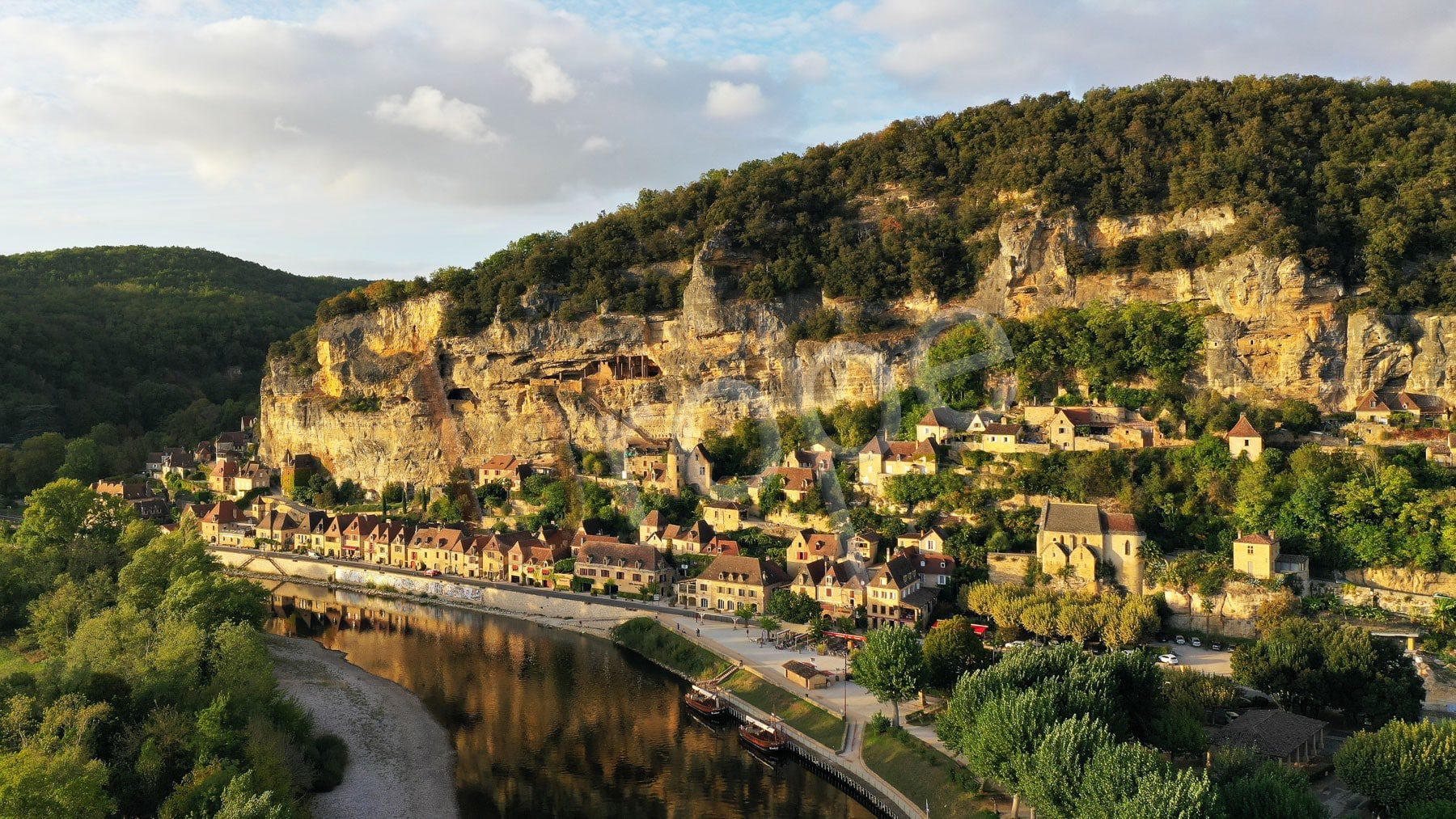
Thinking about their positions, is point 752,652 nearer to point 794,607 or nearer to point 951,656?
point 794,607

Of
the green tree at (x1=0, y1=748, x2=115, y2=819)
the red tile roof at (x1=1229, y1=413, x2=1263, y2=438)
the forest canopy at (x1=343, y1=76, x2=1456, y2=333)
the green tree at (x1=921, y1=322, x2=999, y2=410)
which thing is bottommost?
the green tree at (x1=0, y1=748, x2=115, y2=819)

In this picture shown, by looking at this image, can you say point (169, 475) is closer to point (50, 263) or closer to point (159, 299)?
point (159, 299)

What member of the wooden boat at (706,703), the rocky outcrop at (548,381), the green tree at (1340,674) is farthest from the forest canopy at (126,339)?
the green tree at (1340,674)

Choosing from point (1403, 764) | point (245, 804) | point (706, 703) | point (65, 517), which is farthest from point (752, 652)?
point (65, 517)

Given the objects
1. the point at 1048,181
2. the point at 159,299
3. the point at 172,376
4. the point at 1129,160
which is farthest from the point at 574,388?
the point at 159,299

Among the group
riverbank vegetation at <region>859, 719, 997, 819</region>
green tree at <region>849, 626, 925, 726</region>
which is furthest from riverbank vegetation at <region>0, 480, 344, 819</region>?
green tree at <region>849, 626, 925, 726</region>

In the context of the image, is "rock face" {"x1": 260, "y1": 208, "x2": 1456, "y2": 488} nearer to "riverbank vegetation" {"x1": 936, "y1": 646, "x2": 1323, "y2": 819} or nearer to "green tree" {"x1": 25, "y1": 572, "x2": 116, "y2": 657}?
"riverbank vegetation" {"x1": 936, "y1": 646, "x2": 1323, "y2": 819}
